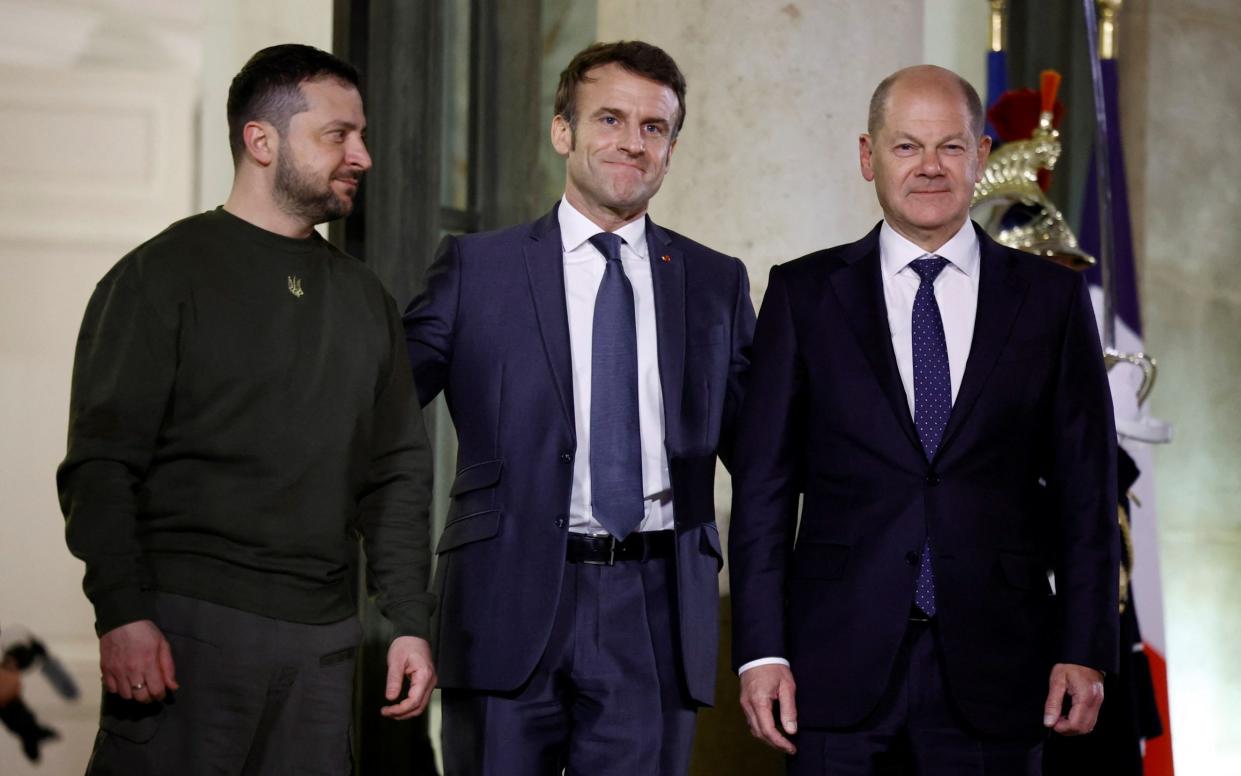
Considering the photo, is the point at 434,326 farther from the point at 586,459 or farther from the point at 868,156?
the point at 868,156

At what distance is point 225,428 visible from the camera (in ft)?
7.63

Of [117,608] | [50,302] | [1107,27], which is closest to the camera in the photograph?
[117,608]

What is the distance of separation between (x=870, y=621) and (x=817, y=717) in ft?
0.59

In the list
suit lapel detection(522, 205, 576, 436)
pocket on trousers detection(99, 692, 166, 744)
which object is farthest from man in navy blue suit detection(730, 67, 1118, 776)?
pocket on trousers detection(99, 692, 166, 744)

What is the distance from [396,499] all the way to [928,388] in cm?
92

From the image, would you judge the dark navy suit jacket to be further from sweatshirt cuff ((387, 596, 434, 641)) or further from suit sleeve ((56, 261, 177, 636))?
suit sleeve ((56, 261, 177, 636))

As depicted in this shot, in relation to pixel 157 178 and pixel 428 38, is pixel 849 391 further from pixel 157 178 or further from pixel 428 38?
pixel 428 38

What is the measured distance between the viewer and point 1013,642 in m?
2.48

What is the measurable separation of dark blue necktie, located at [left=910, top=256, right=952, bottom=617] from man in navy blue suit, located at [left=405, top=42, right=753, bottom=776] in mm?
410

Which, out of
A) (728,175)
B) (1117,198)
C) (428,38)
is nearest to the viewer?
(728,175)

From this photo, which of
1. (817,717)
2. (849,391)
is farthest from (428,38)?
(817,717)

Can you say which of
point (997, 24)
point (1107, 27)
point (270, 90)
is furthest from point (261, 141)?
point (1107, 27)

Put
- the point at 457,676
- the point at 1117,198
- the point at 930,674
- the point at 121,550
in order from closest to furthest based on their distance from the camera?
the point at 121,550
the point at 930,674
the point at 457,676
the point at 1117,198

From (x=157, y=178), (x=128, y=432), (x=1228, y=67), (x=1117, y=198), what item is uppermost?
(x=1228, y=67)
